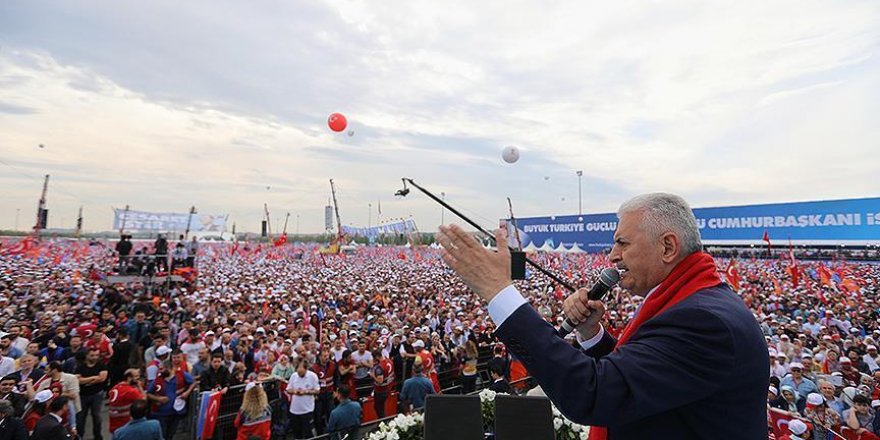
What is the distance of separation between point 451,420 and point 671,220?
317 centimetres

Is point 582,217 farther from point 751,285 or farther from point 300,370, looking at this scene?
point 300,370

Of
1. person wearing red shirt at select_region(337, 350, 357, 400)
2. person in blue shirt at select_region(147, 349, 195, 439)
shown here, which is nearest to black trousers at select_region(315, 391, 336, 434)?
person wearing red shirt at select_region(337, 350, 357, 400)

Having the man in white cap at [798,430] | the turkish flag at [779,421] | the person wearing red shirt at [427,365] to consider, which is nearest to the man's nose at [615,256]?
the man in white cap at [798,430]

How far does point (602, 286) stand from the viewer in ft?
6.83

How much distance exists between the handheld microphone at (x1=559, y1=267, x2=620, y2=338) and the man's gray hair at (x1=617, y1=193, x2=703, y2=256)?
295 mm

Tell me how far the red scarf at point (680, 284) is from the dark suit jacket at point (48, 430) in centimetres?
688

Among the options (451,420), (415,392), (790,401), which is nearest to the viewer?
(451,420)

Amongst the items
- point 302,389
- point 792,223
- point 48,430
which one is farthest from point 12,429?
point 792,223

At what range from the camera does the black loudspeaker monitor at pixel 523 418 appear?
4176 millimetres

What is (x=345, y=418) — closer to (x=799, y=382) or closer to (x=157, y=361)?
(x=157, y=361)

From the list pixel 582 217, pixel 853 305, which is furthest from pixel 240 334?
pixel 582 217

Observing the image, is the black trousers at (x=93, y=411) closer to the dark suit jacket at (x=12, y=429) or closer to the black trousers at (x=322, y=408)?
the dark suit jacket at (x=12, y=429)

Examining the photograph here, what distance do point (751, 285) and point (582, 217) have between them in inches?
653

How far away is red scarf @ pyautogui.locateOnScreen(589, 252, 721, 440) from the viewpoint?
62.6 inches
